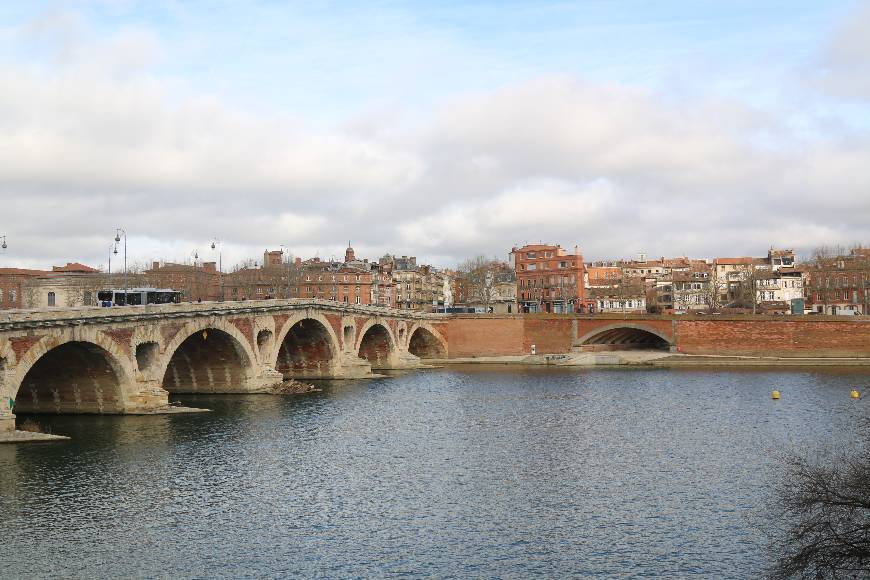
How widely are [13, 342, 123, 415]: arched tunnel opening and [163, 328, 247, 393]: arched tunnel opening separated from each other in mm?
15038

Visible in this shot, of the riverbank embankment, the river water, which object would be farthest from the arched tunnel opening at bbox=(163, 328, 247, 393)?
the riverbank embankment

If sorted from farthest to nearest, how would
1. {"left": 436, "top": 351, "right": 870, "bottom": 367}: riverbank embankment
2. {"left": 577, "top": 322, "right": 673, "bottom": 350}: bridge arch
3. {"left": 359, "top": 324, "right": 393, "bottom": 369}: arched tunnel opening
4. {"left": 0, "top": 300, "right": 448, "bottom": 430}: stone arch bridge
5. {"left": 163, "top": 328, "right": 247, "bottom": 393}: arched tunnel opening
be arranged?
{"left": 577, "top": 322, "right": 673, "bottom": 350}: bridge arch, {"left": 359, "top": 324, "right": 393, "bottom": 369}: arched tunnel opening, {"left": 436, "top": 351, "right": 870, "bottom": 367}: riverbank embankment, {"left": 163, "top": 328, "right": 247, "bottom": 393}: arched tunnel opening, {"left": 0, "top": 300, "right": 448, "bottom": 430}: stone arch bridge

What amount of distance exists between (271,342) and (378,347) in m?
30.6

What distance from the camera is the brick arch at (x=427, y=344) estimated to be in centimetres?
12169

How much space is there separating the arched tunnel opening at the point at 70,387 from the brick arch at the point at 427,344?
6205cm

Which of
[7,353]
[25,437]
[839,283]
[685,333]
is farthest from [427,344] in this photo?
[839,283]

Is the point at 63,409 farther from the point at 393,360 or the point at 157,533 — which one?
the point at 393,360

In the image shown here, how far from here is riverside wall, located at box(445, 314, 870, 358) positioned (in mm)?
107500

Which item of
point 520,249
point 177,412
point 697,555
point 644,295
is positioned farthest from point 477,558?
point 644,295

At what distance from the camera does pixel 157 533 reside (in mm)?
34688

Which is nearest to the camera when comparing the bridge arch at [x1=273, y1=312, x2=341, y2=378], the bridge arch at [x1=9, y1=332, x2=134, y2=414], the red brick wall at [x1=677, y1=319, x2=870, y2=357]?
the bridge arch at [x1=9, y1=332, x2=134, y2=414]

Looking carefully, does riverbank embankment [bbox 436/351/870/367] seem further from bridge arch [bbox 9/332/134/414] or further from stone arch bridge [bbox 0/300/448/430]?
bridge arch [bbox 9/332/134/414]

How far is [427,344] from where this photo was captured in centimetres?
12338

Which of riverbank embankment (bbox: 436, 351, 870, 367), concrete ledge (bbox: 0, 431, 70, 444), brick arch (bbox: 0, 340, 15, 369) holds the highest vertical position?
brick arch (bbox: 0, 340, 15, 369)
